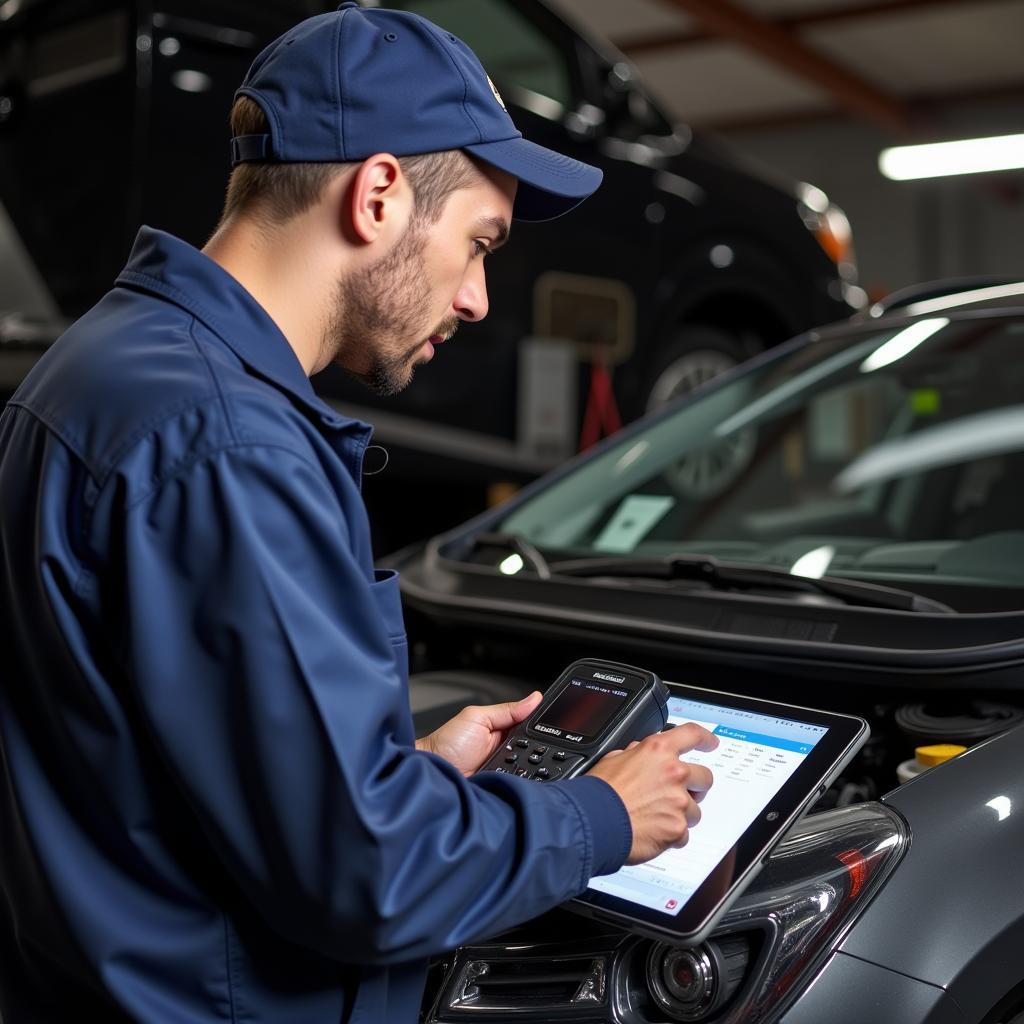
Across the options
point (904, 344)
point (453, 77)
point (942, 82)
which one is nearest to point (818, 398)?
point (904, 344)

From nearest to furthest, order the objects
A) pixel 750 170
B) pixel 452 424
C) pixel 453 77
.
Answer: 1. pixel 453 77
2. pixel 452 424
3. pixel 750 170

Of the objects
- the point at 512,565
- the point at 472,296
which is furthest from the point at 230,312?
the point at 512,565

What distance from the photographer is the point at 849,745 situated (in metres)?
1.27

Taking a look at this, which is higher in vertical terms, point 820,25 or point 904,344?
point 820,25

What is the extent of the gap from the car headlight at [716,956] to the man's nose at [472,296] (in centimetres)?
60

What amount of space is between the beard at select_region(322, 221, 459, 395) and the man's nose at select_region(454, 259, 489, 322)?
2cm

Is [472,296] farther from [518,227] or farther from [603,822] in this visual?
[518,227]

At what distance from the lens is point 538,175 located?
3.90ft

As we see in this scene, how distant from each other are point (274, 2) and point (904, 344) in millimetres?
1859

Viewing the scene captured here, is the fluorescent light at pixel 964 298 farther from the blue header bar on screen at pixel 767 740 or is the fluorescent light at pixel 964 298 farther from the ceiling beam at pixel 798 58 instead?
the ceiling beam at pixel 798 58

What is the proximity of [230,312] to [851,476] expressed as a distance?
2.22 m

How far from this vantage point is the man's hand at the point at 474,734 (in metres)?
1.37

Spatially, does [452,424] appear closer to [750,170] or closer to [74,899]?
[750,170]

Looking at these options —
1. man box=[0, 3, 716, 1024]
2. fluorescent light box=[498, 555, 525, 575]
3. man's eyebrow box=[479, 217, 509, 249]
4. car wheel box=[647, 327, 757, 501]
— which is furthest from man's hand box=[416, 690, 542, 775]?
car wheel box=[647, 327, 757, 501]
